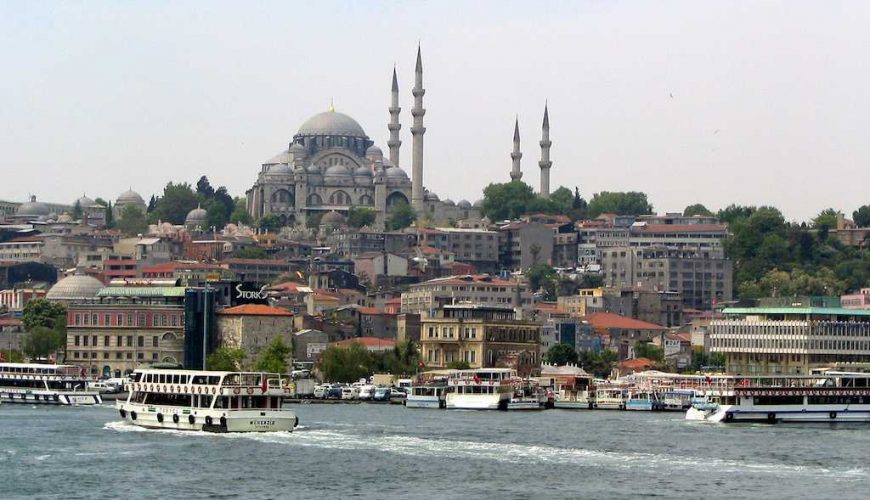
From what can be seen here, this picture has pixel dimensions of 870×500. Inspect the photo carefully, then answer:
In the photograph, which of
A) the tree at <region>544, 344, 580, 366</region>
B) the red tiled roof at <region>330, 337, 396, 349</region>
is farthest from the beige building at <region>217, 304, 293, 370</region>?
the tree at <region>544, 344, 580, 366</region>

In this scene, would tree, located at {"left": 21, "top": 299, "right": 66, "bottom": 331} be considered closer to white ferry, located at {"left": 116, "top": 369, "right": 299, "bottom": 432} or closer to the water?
the water

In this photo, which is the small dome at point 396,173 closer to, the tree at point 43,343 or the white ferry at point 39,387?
the tree at point 43,343

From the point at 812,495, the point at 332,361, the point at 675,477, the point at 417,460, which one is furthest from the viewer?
the point at 332,361

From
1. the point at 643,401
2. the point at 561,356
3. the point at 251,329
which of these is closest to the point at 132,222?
the point at 251,329

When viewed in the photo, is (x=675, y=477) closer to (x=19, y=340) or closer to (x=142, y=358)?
(x=142, y=358)

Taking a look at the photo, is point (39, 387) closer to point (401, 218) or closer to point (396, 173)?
point (401, 218)

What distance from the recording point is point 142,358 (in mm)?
117062

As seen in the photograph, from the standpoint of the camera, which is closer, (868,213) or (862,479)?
(862,479)

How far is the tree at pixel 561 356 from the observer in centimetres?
11931

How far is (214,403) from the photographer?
233 ft

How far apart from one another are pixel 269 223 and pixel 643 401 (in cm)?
9511

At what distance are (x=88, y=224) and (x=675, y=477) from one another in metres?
133

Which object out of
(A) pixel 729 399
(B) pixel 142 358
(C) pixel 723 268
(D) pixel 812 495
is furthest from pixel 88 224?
(D) pixel 812 495

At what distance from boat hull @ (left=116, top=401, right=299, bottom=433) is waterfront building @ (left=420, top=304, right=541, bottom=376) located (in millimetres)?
39274
